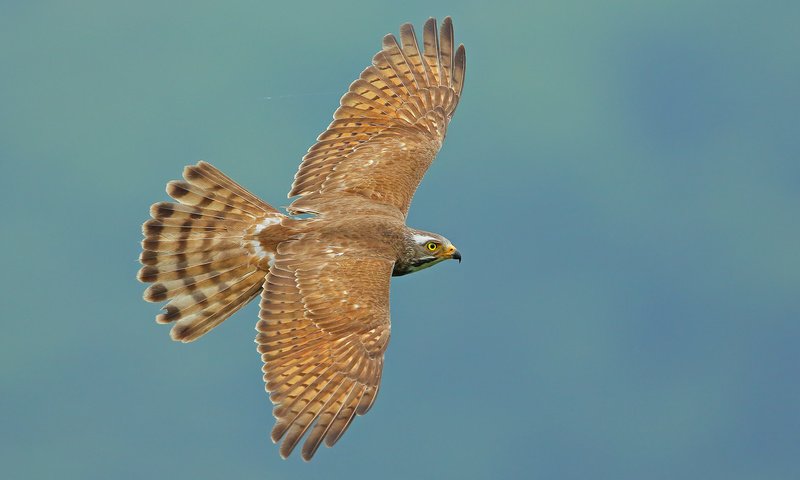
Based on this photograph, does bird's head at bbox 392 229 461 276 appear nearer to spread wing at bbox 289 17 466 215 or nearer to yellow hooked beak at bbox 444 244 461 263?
yellow hooked beak at bbox 444 244 461 263

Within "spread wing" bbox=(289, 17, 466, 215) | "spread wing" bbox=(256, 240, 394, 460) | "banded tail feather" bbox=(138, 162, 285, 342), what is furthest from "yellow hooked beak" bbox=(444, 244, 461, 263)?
"banded tail feather" bbox=(138, 162, 285, 342)

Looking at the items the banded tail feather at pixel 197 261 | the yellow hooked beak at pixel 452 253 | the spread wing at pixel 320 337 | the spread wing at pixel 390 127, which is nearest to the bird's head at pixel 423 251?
the yellow hooked beak at pixel 452 253

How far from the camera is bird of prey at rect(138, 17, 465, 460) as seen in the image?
497 inches

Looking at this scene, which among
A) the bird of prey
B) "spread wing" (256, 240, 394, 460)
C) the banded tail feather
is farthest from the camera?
the banded tail feather

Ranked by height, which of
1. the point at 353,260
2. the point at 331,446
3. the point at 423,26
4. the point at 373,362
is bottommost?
the point at 331,446

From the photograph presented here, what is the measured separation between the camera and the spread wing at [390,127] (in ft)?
50.9

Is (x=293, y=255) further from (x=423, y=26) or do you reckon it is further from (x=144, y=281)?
(x=423, y=26)

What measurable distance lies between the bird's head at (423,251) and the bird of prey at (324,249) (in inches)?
0.5

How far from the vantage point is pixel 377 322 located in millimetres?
13289

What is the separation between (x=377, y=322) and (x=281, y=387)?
4.48ft

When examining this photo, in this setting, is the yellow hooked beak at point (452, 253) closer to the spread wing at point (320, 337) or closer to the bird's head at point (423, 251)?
the bird's head at point (423, 251)

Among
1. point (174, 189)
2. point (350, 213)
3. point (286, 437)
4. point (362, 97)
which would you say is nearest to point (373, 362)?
point (286, 437)

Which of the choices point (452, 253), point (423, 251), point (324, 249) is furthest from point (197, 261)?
point (452, 253)

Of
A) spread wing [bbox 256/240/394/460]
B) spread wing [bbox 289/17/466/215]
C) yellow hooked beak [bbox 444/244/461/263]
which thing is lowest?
spread wing [bbox 256/240/394/460]
